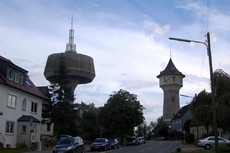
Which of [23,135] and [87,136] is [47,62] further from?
[23,135]

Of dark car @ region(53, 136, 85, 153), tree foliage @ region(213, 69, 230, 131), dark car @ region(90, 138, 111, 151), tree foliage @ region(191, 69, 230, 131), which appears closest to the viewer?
dark car @ region(53, 136, 85, 153)

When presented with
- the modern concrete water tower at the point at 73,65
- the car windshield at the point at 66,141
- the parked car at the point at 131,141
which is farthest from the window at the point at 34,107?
the modern concrete water tower at the point at 73,65

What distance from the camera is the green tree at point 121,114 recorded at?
65.9m

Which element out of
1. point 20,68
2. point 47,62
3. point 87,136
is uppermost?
point 47,62

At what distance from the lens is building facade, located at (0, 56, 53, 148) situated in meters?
43.8

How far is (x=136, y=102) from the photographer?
225 ft

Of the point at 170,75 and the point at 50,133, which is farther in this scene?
the point at 170,75

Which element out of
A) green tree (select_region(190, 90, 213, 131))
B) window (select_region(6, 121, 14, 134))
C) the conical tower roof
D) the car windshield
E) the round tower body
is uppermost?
the conical tower roof

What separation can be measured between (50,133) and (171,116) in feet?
246

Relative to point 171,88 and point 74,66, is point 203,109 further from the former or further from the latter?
point 171,88

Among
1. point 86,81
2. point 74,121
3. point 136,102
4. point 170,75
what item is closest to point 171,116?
point 170,75

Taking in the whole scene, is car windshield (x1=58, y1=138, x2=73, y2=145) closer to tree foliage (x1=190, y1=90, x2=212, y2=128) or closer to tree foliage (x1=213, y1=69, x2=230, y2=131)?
tree foliage (x1=213, y1=69, x2=230, y2=131)

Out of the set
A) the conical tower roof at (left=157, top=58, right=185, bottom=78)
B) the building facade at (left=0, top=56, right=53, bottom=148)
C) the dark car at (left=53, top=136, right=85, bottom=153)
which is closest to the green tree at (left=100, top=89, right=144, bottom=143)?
the building facade at (left=0, top=56, right=53, bottom=148)

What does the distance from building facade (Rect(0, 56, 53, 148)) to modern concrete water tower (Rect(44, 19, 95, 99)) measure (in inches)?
981
